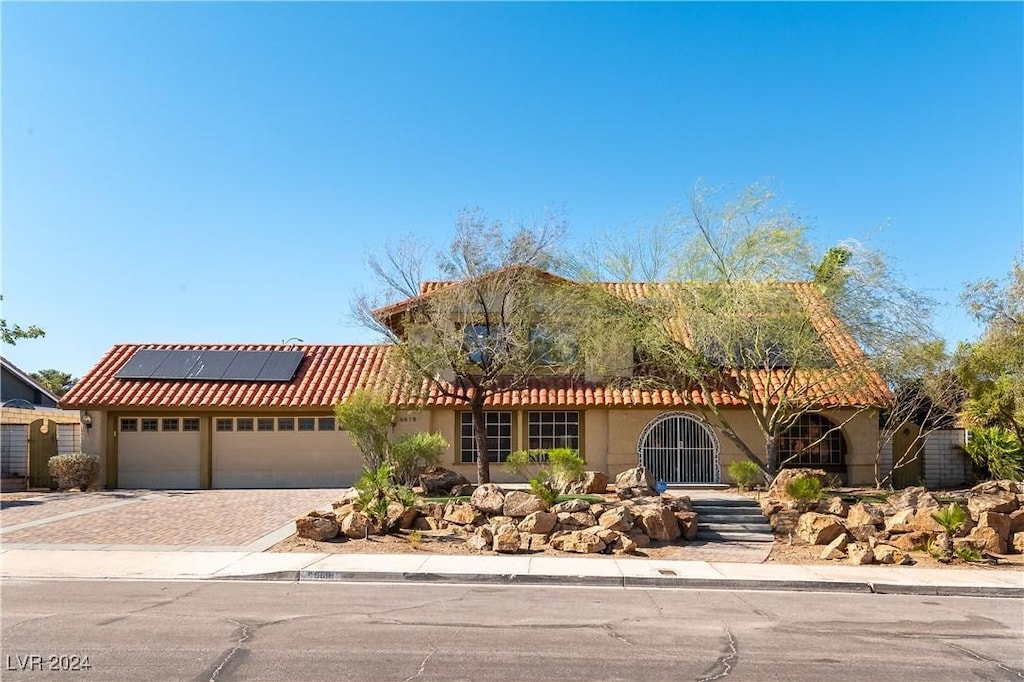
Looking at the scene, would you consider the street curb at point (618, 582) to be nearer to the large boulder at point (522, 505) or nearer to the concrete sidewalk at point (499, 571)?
the concrete sidewalk at point (499, 571)

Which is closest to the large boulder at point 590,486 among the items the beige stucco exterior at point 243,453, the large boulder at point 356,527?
the beige stucco exterior at point 243,453

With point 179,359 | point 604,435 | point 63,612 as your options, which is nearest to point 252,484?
point 179,359

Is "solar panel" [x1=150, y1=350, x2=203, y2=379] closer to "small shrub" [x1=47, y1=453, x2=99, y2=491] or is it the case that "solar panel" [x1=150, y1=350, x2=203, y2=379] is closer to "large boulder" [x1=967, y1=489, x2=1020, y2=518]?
"small shrub" [x1=47, y1=453, x2=99, y2=491]

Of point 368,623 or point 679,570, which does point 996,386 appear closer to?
point 679,570

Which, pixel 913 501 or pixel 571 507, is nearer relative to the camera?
pixel 571 507

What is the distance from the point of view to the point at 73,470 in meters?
20.9

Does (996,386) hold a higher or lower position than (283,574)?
higher

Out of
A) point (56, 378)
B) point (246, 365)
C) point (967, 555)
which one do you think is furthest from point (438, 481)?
point (56, 378)

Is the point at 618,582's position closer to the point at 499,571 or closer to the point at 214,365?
the point at 499,571

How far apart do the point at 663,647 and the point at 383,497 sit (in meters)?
8.26

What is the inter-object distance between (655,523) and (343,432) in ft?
36.9

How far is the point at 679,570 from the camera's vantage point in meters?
11.8

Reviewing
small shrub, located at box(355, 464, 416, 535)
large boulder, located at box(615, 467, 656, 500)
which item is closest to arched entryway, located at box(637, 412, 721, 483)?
large boulder, located at box(615, 467, 656, 500)

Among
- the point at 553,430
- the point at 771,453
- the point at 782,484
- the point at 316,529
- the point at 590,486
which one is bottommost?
the point at 316,529
